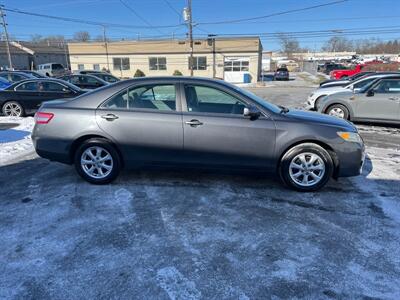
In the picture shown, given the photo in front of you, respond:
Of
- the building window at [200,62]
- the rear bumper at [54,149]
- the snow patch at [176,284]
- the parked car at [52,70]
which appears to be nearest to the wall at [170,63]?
the building window at [200,62]

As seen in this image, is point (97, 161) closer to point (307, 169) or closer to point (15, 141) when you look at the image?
point (307, 169)

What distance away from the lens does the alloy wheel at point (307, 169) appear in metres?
4.18

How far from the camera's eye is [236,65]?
36.7m

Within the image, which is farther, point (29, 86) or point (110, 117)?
point (29, 86)

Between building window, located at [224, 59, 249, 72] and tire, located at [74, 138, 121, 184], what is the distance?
3388 cm

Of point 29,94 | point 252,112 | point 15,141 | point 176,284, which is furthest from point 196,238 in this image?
point 29,94

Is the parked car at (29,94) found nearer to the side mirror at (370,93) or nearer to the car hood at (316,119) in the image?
the car hood at (316,119)

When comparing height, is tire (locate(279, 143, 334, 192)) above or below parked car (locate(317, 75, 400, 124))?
below

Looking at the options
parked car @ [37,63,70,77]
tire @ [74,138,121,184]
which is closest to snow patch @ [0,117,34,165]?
tire @ [74,138,121,184]

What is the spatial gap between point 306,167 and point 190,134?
5.38 feet

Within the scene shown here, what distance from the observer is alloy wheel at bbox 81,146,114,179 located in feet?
14.6

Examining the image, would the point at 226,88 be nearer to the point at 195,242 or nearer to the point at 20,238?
the point at 195,242

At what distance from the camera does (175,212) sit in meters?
3.74

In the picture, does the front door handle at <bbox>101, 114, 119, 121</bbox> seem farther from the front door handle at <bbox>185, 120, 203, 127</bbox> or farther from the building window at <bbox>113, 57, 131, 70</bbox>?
the building window at <bbox>113, 57, 131, 70</bbox>
